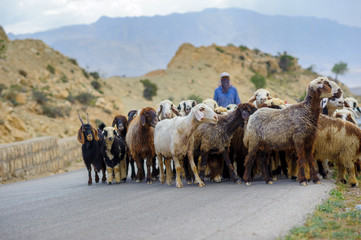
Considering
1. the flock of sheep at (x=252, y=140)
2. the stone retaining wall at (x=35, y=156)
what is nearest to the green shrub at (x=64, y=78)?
the stone retaining wall at (x=35, y=156)

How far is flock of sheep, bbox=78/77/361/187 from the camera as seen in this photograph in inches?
391

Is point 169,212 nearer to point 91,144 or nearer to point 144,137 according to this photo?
point 144,137

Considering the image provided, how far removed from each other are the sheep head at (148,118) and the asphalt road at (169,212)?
5.94ft

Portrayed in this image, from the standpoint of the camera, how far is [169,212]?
24.9ft

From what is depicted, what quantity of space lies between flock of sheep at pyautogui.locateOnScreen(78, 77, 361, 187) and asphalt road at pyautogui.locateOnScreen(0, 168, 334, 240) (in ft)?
1.69

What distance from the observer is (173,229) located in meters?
6.48

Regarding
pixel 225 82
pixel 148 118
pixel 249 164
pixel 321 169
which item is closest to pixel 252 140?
pixel 249 164

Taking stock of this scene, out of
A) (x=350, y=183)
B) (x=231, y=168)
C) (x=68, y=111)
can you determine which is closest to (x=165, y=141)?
(x=231, y=168)

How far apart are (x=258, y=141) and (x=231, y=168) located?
3.08 feet

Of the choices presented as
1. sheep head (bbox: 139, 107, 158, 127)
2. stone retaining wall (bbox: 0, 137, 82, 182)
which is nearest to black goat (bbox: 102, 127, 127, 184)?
sheep head (bbox: 139, 107, 158, 127)

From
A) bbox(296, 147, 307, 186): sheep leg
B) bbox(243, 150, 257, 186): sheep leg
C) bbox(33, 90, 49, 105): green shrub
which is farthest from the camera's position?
bbox(33, 90, 49, 105): green shrub

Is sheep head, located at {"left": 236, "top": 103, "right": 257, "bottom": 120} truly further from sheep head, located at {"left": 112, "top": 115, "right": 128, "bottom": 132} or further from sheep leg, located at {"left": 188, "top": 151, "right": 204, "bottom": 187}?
sheep head, located at {"left": 112, "top": 115, "right": 128, "bottom": 132}

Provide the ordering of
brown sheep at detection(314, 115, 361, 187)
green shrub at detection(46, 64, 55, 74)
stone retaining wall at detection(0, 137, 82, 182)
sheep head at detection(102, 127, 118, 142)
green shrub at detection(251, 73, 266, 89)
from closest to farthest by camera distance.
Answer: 1. brown sheep at detection(314, 115, 361, 187)
2. sheep head at detection(102, 127, 118, 142)
3. stone retaining wall at detection(0, 137, 82, 182)
4. green shrub at detection(46, 64, 55, 74)
5. green shrub at detection(251, 73, 266, 89)

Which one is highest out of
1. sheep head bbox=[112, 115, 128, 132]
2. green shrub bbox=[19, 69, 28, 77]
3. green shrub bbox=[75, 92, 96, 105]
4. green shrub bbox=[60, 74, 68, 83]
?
green shrub bbox=[19, 69, 28, 77]
